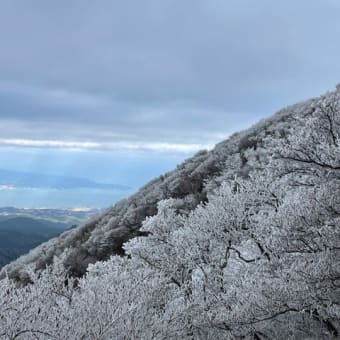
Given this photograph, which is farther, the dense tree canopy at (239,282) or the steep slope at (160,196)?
the steep slope at (160,196)

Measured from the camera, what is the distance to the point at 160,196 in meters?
31.4

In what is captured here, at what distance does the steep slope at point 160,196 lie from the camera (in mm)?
26953

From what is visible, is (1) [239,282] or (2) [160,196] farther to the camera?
(2) [160,196]

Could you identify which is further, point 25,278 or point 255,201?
point 25,278

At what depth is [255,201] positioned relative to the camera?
1532cm

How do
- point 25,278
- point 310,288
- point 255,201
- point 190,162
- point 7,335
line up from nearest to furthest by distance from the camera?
point 7,335 < point 310,288 < point 255,201 < point 25,278 < point 190,162

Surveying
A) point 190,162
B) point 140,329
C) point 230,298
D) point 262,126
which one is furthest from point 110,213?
point 140,329

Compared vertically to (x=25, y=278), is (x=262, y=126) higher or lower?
higher

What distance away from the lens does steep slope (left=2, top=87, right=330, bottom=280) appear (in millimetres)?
26953

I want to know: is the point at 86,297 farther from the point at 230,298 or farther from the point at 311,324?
the point at 311,324

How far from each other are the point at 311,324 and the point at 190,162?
26.4m

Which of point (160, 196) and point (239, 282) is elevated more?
point (160, 196)

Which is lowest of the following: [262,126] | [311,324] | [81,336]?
[311,324]

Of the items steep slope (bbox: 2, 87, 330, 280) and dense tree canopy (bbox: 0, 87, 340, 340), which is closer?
dense tree canopy (bbox: 0, 87, 340, 340)
